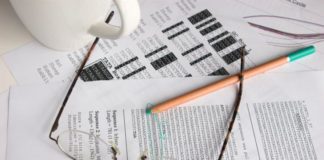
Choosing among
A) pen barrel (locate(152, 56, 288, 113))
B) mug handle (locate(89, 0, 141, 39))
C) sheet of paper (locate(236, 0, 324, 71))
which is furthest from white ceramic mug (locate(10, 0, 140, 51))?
sheet of paper (locate(236, 0, 324, 71))

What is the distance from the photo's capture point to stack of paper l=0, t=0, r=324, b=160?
46cm

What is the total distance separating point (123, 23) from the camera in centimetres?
41

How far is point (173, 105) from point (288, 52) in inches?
6.8

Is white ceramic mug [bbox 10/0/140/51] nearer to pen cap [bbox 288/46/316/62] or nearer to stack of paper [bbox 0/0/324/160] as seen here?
stack of paper [bbox 0/0/324/160]

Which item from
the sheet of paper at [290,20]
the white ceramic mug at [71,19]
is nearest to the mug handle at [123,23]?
the white ceramic mug at [71,19]

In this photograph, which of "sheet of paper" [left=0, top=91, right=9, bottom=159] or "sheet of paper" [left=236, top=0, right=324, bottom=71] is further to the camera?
"sheet of paper" [left=236, top=0, right=324, bottom=71]

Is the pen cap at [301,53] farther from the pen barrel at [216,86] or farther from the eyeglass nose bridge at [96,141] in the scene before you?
the eyeglass nose bridge at [96,141]

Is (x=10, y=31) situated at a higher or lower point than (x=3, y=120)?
higher

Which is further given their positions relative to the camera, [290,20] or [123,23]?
[290,20]

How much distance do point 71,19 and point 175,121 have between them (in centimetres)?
16

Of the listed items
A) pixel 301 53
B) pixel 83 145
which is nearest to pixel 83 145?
pixel 83 145

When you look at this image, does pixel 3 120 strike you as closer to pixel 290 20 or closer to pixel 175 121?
pixel 175 121

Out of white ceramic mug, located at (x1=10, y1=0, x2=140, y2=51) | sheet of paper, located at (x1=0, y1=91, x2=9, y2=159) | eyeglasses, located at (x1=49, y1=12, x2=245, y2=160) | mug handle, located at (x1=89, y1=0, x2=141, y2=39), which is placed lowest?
eyeglasses, located at (x1=49, y1=12, x2=245, y2=160)

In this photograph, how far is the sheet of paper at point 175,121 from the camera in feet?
1.51
